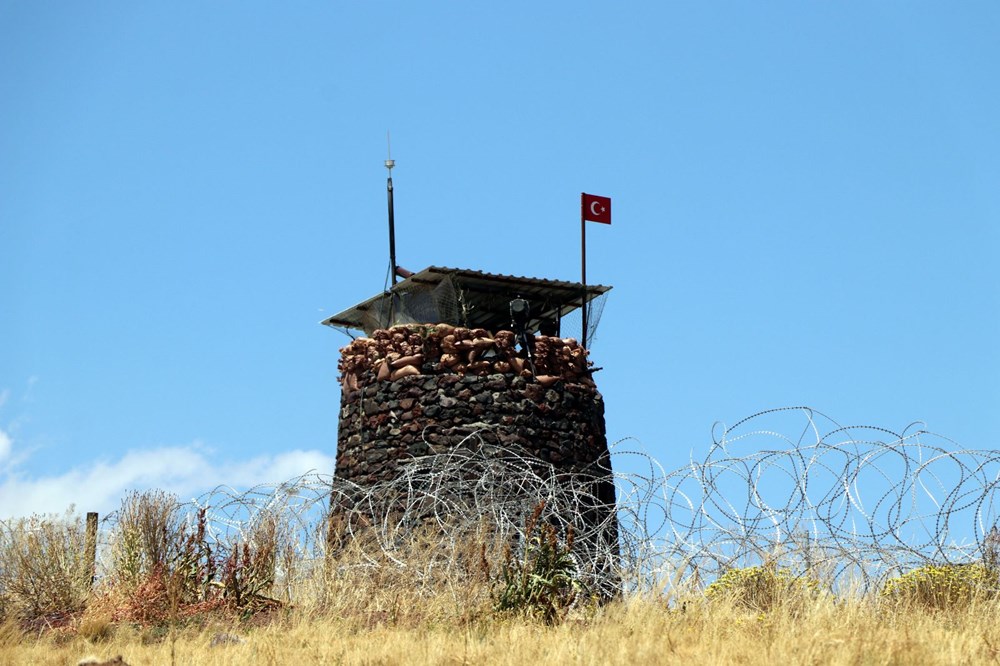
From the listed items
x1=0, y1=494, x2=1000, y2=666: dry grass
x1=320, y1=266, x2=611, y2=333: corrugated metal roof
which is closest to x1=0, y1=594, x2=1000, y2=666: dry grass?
x1=0, y1=494, x2=1000, y2=666: dry grass

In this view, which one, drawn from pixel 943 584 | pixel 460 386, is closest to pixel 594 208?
pixel 460 386

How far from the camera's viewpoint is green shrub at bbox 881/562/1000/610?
1127 centimetres

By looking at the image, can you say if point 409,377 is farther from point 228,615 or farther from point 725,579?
point 725,579

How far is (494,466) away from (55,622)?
5408 millimetres

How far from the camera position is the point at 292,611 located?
12078 mm

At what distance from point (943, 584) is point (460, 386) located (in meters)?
6.81

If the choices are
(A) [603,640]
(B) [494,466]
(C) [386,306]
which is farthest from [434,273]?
(A) [603,640]

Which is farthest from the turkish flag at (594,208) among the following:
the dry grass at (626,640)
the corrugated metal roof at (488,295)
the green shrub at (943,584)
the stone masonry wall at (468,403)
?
the dry grass at (626,640)

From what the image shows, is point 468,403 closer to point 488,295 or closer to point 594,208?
point 488,295

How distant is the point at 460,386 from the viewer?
637 inches

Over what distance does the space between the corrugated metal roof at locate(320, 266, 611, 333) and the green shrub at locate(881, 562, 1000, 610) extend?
7224 mm

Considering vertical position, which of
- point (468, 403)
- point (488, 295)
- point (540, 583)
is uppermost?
point (488, 295)

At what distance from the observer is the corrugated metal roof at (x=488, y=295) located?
55.5 ft

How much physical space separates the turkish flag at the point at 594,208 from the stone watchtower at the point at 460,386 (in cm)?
125
